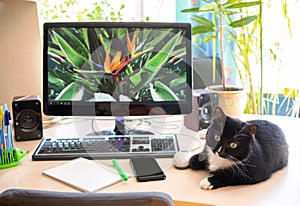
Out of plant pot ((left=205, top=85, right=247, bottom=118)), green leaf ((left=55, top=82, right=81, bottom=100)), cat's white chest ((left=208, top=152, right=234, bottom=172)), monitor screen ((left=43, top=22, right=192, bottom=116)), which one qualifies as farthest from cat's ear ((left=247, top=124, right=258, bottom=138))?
green leaf ((left=55, top=82, right=81, bottom=100))

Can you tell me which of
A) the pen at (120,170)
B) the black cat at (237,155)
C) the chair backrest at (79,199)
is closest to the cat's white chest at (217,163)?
the black cat at (237,155)

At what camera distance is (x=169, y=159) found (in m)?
1.37

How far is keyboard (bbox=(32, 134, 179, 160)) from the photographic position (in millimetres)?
1392

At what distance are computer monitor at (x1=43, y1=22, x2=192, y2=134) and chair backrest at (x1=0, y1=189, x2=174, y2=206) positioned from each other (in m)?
0.66

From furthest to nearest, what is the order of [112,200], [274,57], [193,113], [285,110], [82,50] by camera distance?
[285,110], [274,57], [193,113], [82,50], [112,200]

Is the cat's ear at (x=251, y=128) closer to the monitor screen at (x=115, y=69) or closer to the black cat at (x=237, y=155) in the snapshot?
the black cat at (x=237, y=155)

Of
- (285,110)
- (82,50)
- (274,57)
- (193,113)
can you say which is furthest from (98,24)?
(285,110)

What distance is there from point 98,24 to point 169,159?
21.8 inches

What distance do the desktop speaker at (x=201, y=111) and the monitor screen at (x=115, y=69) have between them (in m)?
0.11

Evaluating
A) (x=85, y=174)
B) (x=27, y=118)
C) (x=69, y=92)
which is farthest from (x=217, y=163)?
(x=27, y=118)

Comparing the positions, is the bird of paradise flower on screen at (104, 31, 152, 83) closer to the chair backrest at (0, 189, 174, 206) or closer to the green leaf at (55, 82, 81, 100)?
the green leaf at (55, 82, 81, 100)

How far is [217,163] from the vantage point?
1227mm

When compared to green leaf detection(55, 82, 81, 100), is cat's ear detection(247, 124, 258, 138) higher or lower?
lower

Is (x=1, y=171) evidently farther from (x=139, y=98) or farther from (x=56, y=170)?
(x=139, y=98)
